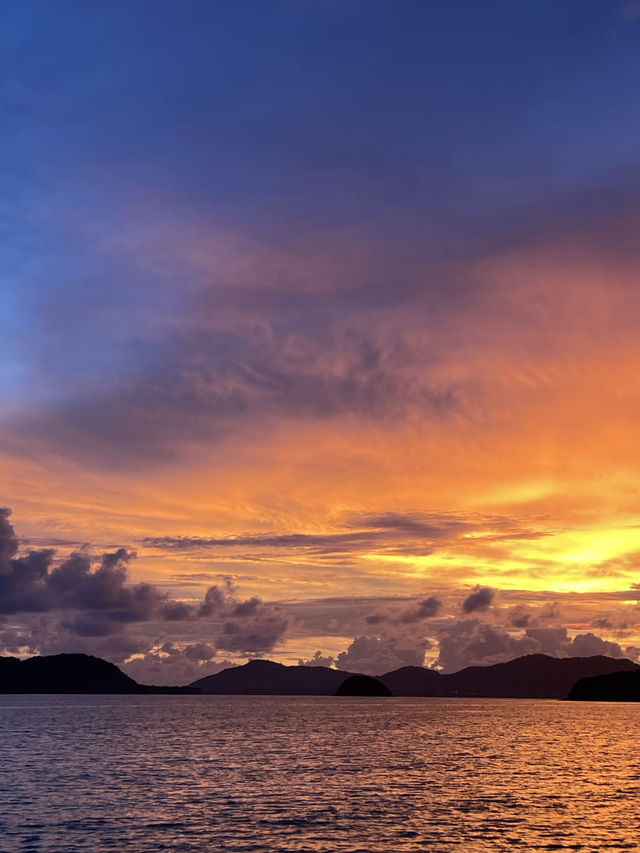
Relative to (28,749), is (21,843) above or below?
above

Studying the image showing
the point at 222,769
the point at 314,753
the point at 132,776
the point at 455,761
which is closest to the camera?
the point at 132,776

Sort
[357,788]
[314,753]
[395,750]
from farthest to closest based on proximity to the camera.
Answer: [395,750], [314,753], [357,788]

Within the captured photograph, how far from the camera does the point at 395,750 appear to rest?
152 m

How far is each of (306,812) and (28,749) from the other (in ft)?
298

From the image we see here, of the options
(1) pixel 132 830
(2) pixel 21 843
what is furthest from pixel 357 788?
(2) pixel 21 843

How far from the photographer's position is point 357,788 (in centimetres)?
9344

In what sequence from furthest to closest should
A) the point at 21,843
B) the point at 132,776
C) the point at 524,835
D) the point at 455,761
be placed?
the point at 455,761, the point at 132,776, the point at 524,835, the point at 21,843

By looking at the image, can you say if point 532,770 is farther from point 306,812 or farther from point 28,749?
point 28,749

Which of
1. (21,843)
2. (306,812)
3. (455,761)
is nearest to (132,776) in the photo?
(306,812)

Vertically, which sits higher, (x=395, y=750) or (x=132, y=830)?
(x=132, y=830)

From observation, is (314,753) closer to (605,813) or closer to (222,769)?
(222,769)

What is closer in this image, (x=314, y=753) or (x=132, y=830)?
(x=132, y=830)

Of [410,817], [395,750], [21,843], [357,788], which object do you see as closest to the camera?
[21,843]

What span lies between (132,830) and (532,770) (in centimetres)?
7139
